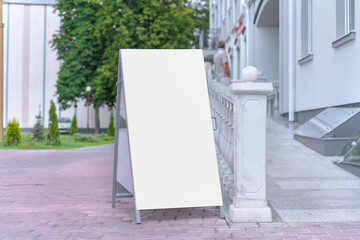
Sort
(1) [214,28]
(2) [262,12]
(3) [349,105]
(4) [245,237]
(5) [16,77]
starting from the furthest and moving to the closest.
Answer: (5) [16,77], (1) [214,28], (2) [262,12], (3) [349,105], (4) [245,237]

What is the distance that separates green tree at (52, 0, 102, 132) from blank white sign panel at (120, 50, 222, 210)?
79.6 ft

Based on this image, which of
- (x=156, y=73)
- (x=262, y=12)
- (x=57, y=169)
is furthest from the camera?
(x=262, y=12)

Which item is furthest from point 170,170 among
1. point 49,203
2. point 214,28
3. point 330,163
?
point 214,28

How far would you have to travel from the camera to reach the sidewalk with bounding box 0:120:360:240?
4.09 m

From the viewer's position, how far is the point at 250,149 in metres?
4.57

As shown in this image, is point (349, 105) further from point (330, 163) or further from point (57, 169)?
point (57, 169)

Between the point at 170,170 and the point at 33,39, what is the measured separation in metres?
38.7

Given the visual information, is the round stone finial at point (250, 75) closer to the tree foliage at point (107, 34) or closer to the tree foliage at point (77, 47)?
the tree foliage at point (107, 34)

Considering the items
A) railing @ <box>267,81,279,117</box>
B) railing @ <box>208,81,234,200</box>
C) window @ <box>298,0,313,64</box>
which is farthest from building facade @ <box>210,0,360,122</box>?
railing @ <box>208,81,234,200</box>

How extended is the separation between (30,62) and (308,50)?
33470 mm

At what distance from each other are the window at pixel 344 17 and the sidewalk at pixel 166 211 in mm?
2637

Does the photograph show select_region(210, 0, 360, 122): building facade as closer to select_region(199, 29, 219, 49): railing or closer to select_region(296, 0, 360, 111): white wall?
select_region(296, 0, 360, 111): white wall

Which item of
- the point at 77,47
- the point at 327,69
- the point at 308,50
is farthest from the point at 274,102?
the point at 77,47

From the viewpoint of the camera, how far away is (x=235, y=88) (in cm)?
453
